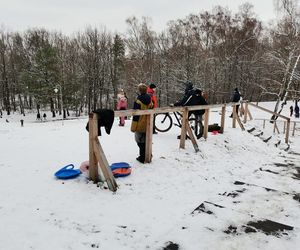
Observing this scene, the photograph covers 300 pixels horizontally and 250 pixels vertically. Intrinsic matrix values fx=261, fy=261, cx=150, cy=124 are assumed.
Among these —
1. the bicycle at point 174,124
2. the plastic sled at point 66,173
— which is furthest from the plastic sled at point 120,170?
the bicycle at point 174,124

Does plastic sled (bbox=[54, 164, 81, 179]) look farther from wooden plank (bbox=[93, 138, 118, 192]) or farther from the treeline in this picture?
the treeline

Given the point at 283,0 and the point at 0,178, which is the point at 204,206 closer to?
the point at 0,178

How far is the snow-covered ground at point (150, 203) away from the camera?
10.6 feet

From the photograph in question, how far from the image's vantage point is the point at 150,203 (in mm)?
4180

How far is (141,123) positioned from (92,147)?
1480 millimetres

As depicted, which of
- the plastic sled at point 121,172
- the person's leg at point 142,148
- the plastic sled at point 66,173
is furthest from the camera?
the person's leg at point 142,148

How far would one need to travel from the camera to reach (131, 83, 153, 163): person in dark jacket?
566 cm

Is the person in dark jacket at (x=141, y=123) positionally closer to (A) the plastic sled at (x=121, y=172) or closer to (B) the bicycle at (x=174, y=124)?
(A) the plastic sled at (x=121, y=172)

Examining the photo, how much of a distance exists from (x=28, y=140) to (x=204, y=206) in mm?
5687

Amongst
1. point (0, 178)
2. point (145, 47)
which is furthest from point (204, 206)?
point (145, 47)

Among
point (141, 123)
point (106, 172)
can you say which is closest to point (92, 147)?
point (106, 172)

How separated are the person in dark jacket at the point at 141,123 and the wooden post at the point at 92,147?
4.36 feet

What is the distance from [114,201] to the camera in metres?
4.08

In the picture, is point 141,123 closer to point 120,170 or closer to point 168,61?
point 120,170
